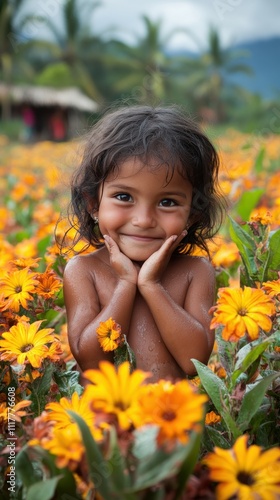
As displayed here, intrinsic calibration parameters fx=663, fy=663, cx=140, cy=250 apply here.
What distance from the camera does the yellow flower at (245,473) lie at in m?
0.90

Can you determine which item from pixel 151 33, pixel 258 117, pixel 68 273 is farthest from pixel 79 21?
pixel 68 273

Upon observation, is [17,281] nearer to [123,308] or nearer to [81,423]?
[123,308]

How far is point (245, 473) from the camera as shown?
3.05ft

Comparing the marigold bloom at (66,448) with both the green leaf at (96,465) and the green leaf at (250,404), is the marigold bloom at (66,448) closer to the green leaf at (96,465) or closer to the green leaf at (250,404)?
the green leaf at (96,465)

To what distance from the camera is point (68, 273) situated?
167 centimetres

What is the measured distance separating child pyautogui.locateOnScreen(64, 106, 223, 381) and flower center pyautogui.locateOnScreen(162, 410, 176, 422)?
66 centimetres

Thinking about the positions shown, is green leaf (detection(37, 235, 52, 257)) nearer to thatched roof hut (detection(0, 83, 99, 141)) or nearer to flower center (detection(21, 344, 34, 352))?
flower center (detection(21, 344, 34, 352))

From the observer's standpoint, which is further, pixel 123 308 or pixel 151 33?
pixel 151 33

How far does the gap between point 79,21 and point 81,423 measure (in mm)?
38798

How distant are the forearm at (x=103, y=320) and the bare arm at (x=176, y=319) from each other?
40mm

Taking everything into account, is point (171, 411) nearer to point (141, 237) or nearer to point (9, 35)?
point (141, 237)

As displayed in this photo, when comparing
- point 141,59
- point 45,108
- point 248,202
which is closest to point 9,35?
point 45,108

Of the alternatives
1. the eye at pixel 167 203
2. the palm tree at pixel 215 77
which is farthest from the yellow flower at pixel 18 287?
the palm tree at pixel 215 77

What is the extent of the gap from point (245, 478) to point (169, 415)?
0.56ft
